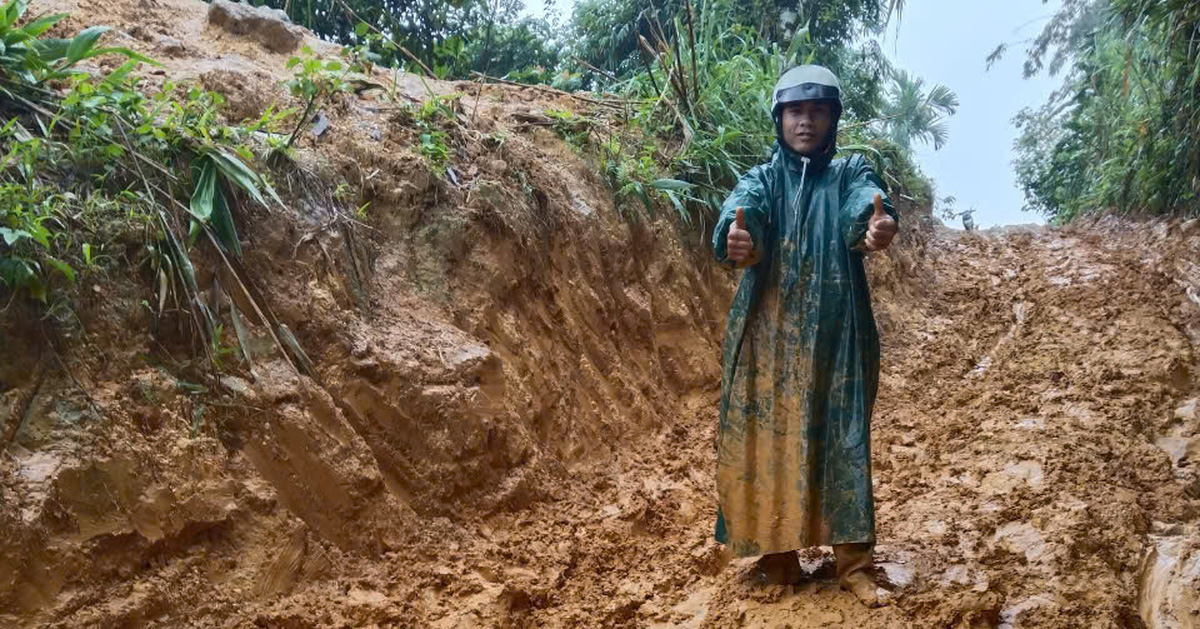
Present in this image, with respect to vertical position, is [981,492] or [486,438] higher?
[486,438]

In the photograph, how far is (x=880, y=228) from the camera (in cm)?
297

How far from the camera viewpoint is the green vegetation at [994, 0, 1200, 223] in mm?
6613

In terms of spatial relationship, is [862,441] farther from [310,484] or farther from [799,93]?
[310,484]

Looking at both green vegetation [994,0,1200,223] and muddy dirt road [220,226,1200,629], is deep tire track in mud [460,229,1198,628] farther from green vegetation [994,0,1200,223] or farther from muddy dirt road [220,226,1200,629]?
green vegetation [994,0,1200,223]

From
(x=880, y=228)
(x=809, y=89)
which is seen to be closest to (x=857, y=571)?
(x=880, y=228)

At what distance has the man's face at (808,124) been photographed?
3.29 metres

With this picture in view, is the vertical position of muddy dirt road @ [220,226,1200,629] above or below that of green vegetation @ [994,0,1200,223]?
below

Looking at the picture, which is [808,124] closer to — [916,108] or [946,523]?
[946,523]

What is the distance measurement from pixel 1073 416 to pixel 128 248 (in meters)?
4.32

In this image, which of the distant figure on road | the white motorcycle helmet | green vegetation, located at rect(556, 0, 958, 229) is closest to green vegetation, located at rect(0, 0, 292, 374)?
the white motorcycle helmet

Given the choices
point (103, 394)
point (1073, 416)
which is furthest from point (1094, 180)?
point (103, 394)

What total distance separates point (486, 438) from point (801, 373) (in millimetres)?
1361

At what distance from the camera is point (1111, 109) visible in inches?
365

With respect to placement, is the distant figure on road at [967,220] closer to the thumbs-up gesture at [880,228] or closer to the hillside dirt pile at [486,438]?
the hillside dirt pile at [486,438]
